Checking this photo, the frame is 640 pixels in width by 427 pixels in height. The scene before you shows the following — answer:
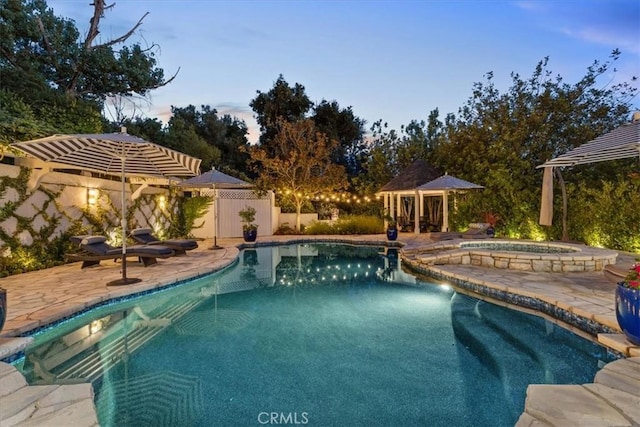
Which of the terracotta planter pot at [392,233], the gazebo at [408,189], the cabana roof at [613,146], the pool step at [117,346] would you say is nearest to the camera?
the pool step at [117,346]

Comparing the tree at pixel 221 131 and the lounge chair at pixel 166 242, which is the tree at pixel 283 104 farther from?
the lounge chair at pixel 166 242

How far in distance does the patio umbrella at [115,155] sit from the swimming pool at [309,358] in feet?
7.38

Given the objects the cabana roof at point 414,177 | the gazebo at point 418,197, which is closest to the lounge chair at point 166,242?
the gazebo at point 418,197

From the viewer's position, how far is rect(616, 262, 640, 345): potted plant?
136 inches

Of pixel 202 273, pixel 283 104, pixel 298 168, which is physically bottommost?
pixel 202 273

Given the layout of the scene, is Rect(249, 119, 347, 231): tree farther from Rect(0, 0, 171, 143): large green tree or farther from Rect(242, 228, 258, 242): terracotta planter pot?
Rect(0, 0, 171, 143): large green tree

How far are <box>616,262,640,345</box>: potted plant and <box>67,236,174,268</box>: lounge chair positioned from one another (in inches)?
321

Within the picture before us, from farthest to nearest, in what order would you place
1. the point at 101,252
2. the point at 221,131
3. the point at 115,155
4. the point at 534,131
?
1. the point at 221,131
2. the point at 534,131
3. the point at 101,252
4. the point at 115,155

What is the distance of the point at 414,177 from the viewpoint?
16.1 m

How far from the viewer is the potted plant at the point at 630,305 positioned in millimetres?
→ 3467

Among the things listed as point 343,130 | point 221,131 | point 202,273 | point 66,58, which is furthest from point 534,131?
point 221,131

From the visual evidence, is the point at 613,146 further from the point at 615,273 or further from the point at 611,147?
the point at 615,273

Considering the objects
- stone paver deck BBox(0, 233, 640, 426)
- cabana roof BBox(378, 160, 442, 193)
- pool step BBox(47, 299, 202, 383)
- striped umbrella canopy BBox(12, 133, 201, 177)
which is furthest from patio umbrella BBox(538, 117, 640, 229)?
striped umbrella canopy BBox(12, 133, 201, 177)

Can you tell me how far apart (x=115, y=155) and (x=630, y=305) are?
327 inches
